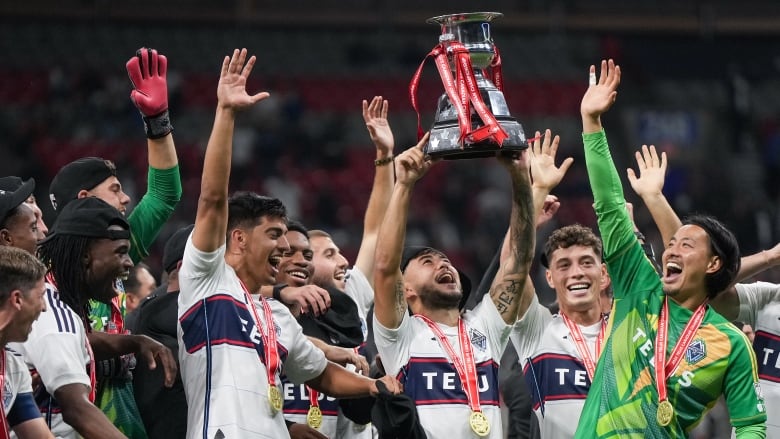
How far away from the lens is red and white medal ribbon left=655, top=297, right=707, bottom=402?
505 centimetres

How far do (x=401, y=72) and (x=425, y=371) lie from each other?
14.0m

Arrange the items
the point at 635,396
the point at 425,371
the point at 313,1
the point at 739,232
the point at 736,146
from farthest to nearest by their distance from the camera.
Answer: the point at 313,1, the point at 736,146, the point at 739,232, the point at 425,371, the point at 635,396

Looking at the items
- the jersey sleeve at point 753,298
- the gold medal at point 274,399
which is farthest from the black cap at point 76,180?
the jersey sleeve at point 753,298

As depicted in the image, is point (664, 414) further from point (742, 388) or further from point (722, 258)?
point (722, 258)

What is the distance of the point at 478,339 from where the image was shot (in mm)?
5883

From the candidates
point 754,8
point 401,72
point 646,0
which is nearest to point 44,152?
point 401,72

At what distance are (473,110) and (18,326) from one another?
203 cm

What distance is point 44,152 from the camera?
16.4 meters

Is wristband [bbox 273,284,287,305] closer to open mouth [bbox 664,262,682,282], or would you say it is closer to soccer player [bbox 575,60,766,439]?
soccer player [bbox 575,60,766,439]

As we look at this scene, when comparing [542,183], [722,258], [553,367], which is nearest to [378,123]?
[542,183]

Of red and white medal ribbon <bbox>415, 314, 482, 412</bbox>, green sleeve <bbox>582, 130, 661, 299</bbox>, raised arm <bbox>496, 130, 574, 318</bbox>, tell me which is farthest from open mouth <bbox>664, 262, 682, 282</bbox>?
red and white medal ribbon <bbox>415, 314, 482, 412</bbox>

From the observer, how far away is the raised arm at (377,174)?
631 centimetres

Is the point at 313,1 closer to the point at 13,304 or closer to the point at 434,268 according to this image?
the point at 434,268

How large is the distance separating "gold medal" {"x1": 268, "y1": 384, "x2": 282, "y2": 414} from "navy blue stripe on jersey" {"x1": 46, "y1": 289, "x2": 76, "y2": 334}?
0.81 meters
